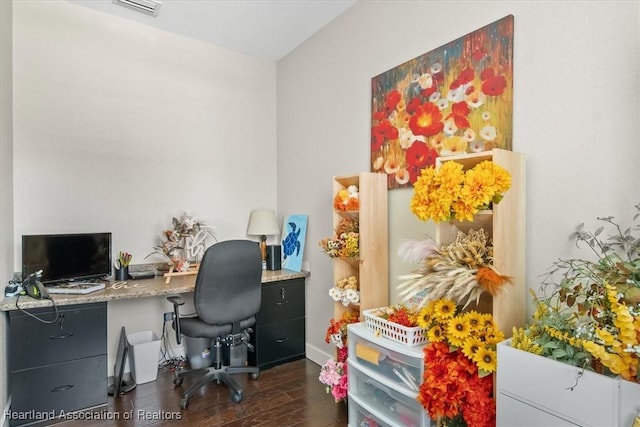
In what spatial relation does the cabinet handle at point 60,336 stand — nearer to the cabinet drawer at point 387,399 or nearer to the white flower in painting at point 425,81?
the cabinet drawer at point 387,399

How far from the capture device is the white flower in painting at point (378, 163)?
7.89 ft

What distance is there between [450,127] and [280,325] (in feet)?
7.01

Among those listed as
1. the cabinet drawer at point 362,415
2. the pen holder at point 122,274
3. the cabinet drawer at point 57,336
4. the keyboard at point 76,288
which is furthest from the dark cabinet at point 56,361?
the cabinet drawer at point 362,415

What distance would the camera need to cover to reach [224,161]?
344cm

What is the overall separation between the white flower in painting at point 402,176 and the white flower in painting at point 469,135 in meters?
0.44

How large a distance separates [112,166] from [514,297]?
3030 mm

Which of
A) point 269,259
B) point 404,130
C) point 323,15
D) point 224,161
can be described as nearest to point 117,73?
point 224,161

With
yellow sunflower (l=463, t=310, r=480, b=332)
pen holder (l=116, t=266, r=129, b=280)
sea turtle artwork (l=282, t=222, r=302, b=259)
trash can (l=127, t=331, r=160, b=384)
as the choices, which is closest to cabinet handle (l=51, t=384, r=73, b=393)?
trash can (l=127, t=331, r=160, b=384)

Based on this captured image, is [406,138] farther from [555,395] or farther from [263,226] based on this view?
[263,226]

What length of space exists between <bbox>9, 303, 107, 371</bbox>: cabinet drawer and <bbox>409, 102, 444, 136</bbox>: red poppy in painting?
2.39 m

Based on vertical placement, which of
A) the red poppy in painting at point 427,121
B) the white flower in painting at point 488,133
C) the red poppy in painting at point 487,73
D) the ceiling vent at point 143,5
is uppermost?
the ceiling vent at point 143,5

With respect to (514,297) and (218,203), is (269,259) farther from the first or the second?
(514,297)

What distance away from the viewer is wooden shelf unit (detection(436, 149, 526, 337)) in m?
1.48

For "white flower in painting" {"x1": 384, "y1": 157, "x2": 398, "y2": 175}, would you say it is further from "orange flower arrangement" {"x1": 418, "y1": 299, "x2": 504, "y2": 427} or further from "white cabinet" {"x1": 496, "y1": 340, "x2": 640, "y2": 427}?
"white cabinet" {"x1": 496, "y1": 340, "x2": 640, "y2": 427}
